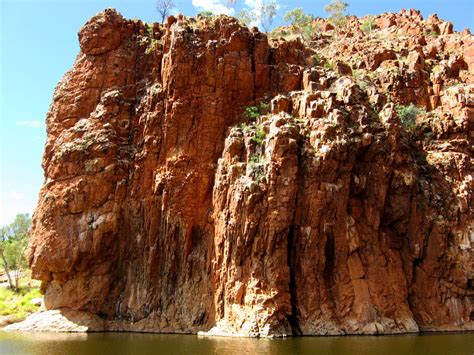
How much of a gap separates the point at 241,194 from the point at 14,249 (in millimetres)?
41937

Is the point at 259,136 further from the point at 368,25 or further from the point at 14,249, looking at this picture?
the point at 14,249

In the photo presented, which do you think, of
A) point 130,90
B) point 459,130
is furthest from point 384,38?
point 130,90

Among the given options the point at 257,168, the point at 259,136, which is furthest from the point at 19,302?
the point at 259,136

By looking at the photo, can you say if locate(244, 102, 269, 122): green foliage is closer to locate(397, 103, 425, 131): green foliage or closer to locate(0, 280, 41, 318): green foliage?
locate(397, 103, 425, 131): green foliage

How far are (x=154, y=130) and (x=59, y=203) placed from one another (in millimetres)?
10585

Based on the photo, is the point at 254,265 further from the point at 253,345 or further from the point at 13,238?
the point at 13,238

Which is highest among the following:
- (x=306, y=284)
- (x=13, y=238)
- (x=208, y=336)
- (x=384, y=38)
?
(x=384, y=38)

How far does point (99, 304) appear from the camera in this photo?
145 ft

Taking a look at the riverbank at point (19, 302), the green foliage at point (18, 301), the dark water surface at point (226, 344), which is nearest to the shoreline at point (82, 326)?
the dark water surface at point (226, 344)

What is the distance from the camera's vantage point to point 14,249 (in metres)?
69.2

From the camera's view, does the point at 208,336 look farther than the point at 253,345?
Yes

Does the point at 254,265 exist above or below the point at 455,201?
below

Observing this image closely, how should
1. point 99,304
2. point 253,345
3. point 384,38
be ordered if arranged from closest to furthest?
point 253,345 → point 99,304 → point 384,38

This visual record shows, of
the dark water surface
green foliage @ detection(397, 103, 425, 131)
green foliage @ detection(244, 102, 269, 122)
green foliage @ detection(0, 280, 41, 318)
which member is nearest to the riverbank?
green foliage @ detection(0, 280, 41, 318)
